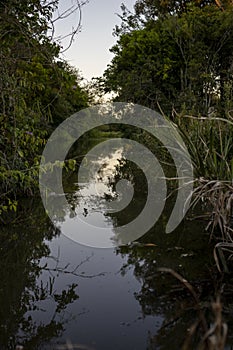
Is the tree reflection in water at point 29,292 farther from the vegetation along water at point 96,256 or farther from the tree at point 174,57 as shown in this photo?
the tree at point 174,57

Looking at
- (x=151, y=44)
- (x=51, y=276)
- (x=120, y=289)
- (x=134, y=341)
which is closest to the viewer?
(x=134, y=341)

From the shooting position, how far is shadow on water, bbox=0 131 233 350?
1909mm

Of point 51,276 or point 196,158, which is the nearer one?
point 51,276

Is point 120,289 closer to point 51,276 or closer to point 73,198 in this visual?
point 51,276

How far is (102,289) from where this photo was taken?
247 centimetres

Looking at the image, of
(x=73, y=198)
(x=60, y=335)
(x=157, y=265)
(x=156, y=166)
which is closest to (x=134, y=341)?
(x=60, y=335)

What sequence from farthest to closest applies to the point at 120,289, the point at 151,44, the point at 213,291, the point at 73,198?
the point at 151,44
the point at 73,198
the point at 120,289
the point at 213,291

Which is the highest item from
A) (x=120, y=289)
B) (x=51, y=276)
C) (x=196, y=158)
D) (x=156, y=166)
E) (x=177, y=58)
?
(x=177, y=58)

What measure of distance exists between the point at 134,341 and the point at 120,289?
2.06 feet

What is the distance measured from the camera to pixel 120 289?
2.48 meters

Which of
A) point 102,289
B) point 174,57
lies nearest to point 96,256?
point 102,289

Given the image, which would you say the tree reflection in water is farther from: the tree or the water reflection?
the tree

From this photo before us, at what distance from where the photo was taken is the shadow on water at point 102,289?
191 centimetres

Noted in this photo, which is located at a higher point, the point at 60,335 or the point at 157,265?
the point at 157,265
